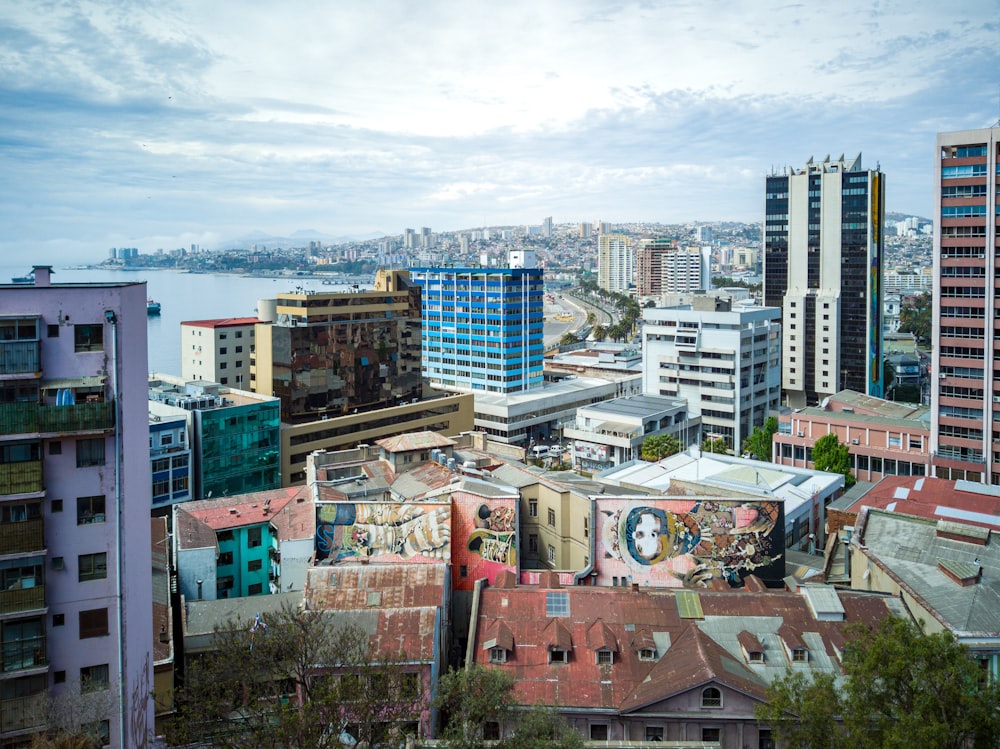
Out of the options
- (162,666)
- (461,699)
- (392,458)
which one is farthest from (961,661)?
(392,458)

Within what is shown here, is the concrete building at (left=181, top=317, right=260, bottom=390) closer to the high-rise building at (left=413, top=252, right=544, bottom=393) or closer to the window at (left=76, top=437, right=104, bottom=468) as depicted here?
the high-rise building at (left=413, top=252, right=544, bottom=393)

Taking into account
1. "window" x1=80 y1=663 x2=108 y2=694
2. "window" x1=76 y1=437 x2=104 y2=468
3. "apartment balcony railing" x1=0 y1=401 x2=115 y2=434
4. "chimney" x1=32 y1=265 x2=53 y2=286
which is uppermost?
"chimney" x1=32 y1=265 x2=53 y2=286

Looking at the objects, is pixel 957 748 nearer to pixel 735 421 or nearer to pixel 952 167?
pixel 952 167

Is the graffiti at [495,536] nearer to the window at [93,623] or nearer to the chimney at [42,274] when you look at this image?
Answer: the window at [93,623]

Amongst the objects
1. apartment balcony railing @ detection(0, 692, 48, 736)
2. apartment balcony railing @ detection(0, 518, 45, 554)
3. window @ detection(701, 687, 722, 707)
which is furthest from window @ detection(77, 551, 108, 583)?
window @ detection(701, 687, 722, 707)

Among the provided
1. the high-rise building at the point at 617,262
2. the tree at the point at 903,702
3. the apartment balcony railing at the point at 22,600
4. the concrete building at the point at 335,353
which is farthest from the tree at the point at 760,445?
the high-rise building at the point at 617,262

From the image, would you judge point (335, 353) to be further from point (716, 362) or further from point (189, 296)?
point (189, 296)

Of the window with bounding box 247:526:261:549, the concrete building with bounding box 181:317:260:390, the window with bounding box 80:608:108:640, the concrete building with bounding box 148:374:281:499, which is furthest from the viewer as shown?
the concrete building with bounding box 181:317:260:390
